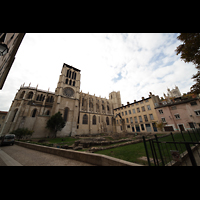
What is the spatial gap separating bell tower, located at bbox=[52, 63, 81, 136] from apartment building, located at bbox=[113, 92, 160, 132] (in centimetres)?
1862

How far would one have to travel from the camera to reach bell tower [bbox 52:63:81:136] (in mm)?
26766

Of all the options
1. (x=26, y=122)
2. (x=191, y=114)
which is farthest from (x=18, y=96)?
(x=191, y=114)

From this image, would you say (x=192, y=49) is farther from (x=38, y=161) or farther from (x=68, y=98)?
(x=68, y=98)

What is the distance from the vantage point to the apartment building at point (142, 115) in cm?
2365

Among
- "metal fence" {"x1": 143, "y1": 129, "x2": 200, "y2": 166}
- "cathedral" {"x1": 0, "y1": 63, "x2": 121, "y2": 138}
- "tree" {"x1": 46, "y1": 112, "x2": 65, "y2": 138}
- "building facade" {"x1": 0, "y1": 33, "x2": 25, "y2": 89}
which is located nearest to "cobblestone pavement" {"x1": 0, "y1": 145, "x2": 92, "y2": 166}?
"metal fence" {"x1": 143, "y1": 129, "x2": 200, "y2": 166}

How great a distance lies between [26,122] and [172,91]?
80911 millimetres

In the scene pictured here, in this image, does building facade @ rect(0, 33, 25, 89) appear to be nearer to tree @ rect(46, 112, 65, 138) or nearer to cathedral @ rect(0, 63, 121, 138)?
tree @ rect(46, 112, 65, 138)

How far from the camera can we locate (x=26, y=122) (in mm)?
24109

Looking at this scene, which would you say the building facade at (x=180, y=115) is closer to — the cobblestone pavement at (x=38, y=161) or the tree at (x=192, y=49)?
the tree at (x=192, y=49)

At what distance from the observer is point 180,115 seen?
1886 centimetres
